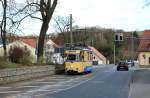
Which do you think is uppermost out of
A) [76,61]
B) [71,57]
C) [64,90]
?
[71,57]

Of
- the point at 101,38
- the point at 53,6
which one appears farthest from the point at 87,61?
the point at 101,38

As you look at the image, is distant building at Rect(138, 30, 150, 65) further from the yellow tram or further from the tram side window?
the tram side window

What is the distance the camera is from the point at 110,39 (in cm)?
14938

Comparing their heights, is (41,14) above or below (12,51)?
above

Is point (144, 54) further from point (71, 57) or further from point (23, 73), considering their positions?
point (23, 73)

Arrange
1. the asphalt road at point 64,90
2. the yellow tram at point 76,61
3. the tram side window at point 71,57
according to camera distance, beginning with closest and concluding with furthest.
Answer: the asphalt road at point 64,90 < the yellow tram at point 76,61 < the tram side window at point 71,57

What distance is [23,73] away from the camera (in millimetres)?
38000

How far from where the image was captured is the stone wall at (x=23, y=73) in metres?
33.7

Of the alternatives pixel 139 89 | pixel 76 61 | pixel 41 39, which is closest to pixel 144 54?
pixel 41 39

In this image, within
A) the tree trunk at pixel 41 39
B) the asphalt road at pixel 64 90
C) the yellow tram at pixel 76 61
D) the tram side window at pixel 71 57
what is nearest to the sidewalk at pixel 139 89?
the asphalt road at pixel 64 90

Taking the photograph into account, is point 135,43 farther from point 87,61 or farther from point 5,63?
point 5,63

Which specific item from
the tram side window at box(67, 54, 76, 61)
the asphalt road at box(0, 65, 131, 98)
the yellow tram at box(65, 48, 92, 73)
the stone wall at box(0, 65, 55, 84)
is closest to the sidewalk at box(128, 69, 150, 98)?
the asphalt road at box(0, 65, 131, 98)

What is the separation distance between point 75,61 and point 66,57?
1675 mm

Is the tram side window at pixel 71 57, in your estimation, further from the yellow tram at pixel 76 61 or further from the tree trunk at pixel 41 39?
the tree trunk at pixel 41 39
